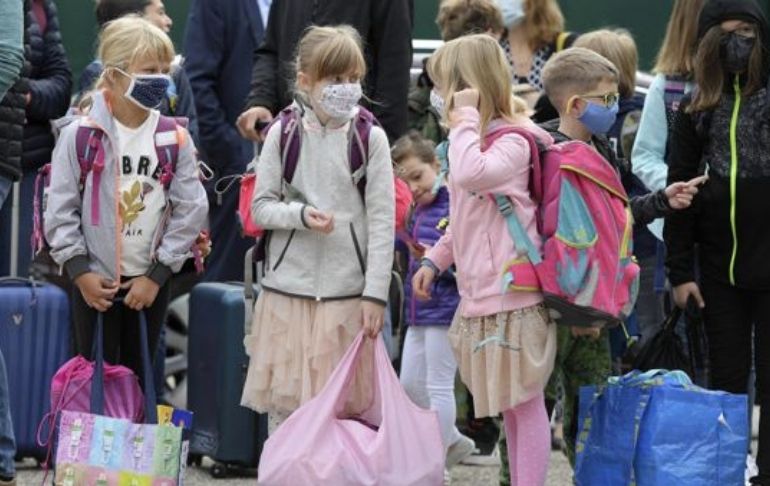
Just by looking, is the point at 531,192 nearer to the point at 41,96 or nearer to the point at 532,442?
the point at 532,442

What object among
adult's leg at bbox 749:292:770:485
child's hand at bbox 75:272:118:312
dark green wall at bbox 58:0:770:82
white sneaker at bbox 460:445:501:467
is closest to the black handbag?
adult's leg at bbox 749:292:770:485

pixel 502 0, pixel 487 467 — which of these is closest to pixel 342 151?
pixel 487 467

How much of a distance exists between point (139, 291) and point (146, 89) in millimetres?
729

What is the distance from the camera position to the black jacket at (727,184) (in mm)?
7387

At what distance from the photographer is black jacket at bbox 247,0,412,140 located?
27.2 ft

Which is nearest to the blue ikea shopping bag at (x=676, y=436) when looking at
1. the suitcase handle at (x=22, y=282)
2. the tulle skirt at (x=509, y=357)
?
the tulle skirt at (x=509, y=357)

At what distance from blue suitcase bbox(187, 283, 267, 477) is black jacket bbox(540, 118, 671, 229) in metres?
1.66

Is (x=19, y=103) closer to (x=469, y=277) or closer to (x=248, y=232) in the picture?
(x=248, y=232)

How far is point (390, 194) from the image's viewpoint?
281 inches

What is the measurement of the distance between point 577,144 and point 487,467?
234cm

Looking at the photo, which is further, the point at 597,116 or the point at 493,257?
the point at 597,116

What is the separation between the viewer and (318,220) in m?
6.96

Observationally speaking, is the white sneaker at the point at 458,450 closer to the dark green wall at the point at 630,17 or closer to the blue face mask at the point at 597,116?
the blue face mask at the point at 597,116

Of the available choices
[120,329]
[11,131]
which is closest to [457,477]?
[120,329]
